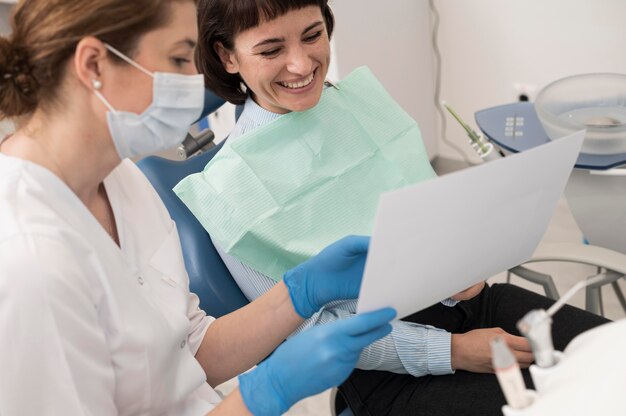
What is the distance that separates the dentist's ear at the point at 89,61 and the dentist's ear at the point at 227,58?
21.0 inches

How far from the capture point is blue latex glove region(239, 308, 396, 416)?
3.15 ft

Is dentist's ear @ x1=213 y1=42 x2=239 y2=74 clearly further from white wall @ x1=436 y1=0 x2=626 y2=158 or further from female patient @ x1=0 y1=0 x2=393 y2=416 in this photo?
white wall @ x1=436 y1=0 x2=626 y2=158

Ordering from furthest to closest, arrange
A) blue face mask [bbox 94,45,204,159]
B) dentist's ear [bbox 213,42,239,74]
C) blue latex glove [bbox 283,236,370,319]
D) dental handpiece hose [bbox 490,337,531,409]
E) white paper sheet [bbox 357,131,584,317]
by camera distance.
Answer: dentist's ear [bbox 213,42,239,74] < blue latex glove [bbox 283,236,370,319] < blue face mask [bbox 94,45,204,159] < white paper sheet [bbox 357,131,584,317] < dental handpiece hose [bbox 490,337,531,409]

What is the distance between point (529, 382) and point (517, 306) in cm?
22

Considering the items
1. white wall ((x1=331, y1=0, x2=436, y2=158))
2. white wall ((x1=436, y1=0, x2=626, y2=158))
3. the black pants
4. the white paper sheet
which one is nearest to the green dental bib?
the black pants

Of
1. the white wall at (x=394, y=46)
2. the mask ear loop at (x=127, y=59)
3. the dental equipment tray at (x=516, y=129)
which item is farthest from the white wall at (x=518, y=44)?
the mask ear loop at (x=127, y=59)

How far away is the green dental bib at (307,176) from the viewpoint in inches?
52.6

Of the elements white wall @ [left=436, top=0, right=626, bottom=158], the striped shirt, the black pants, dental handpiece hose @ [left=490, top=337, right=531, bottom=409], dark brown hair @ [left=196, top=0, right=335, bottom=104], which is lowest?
the black pants

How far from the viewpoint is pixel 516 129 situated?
171 cm

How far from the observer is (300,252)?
135 cm

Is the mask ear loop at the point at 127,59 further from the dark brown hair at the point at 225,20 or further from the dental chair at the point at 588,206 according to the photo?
the dental chair at the point at 588,206

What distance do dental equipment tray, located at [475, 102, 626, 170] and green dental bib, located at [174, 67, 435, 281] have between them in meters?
0.23

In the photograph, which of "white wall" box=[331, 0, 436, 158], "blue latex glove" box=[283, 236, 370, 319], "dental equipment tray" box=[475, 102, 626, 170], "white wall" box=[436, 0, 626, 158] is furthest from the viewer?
"white wall" box=[331, 0, 436, 158]

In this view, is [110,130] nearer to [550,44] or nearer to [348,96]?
[348,96]
